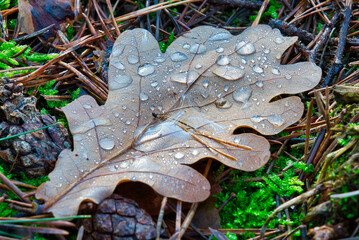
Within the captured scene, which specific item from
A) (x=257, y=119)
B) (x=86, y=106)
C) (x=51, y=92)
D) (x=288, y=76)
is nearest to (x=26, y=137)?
(x=86, y=106)

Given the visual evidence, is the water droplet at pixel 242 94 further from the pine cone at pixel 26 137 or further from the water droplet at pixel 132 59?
the pine cone at pixel 26 137

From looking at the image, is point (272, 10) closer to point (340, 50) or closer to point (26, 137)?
point (340, 50)

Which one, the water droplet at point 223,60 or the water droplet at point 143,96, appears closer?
the water droplet at point 143,96

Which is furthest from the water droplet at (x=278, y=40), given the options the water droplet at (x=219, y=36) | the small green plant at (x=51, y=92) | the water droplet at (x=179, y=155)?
the small green plant at (x=51, y=92)

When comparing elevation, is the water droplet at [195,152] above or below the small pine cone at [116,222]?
above

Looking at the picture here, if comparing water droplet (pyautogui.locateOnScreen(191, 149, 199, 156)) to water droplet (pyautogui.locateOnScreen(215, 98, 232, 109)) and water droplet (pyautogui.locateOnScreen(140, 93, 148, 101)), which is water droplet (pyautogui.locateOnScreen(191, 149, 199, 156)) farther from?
water droplet (pyautogui.locateOnScreen(140, 93, 148, 101))

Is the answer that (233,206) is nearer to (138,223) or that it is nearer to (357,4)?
(138,223)
